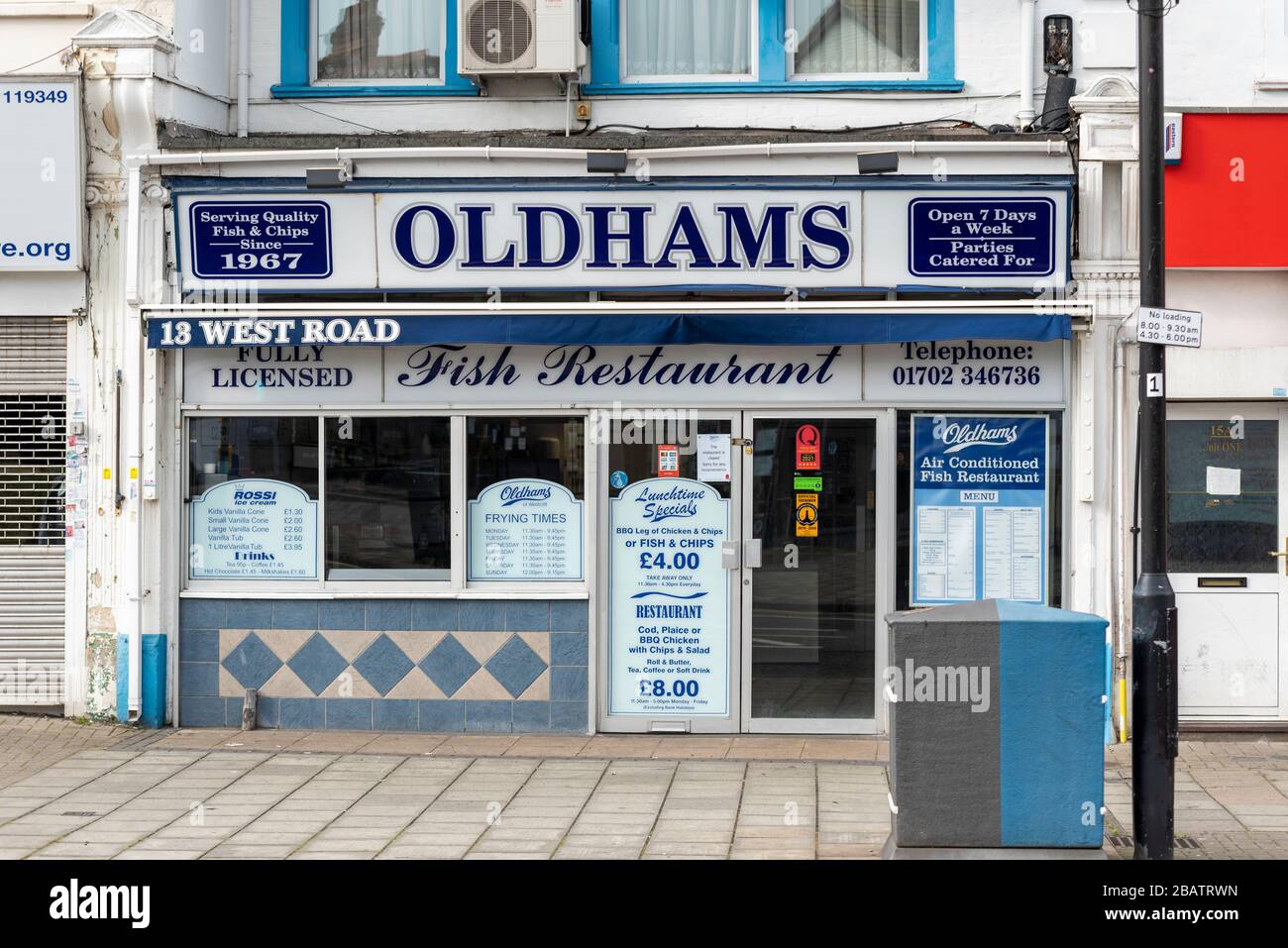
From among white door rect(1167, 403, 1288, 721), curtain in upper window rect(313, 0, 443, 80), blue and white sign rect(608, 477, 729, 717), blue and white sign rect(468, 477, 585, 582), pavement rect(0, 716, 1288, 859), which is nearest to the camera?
pavement rect(0, 716, 1288, 859)

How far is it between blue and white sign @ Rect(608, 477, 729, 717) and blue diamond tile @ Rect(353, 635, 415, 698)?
1538 millimetres

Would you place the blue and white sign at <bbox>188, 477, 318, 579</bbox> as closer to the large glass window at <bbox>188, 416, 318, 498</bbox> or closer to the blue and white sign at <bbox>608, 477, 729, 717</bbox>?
the large glass window at <bbox>188, 416, 318, 498</bbox>

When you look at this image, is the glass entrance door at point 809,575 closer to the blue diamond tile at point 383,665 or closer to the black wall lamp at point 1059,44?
the blue diamond tile at point 383,665

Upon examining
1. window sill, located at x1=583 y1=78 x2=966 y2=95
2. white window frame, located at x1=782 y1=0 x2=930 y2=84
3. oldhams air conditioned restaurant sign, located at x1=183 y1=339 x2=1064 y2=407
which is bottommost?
oldhams air conditioned restaurant sign, located at x1=183 y1=339 x2=1064 y2=407

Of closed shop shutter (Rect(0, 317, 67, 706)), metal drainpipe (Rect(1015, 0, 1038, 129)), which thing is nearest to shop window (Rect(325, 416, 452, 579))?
closed shop shutter (Rect(0, 317, 67, 706))

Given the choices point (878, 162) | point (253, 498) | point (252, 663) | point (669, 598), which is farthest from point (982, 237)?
point (252, 663)

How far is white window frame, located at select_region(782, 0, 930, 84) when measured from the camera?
10.8 metres

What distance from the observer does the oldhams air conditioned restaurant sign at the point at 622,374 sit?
10469 mm

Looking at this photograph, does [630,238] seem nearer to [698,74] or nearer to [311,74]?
[698,74]

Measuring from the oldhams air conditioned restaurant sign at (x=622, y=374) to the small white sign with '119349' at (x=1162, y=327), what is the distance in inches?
114

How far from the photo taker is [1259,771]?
31.0 feet

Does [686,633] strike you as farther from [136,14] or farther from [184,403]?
[136,14]

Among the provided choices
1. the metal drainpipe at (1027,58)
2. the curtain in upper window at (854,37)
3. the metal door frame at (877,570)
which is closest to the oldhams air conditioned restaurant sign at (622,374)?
the metal door frame at (877,570)

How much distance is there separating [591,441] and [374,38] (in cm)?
361
